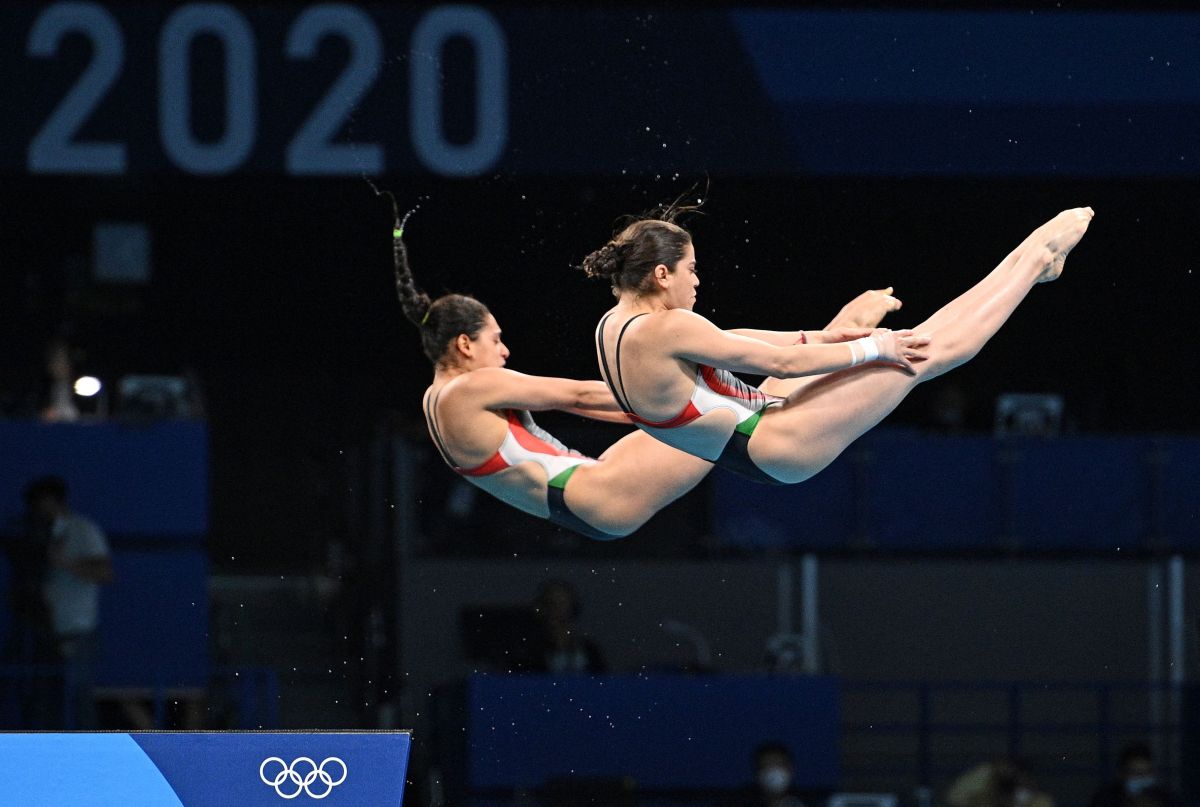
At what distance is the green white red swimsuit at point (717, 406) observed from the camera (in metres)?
5.75

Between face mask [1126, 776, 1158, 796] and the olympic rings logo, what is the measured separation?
475 cm

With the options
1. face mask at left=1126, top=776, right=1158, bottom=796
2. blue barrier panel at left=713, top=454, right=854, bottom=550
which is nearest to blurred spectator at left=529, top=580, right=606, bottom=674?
blue barrier panel at left=713, top=454, right=854, bottom=550

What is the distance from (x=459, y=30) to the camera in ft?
31.2

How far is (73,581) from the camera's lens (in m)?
9.52

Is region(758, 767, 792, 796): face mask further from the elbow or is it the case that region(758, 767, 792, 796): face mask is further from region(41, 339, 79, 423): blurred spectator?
region(41, 339, 79, 423): blurred spectator

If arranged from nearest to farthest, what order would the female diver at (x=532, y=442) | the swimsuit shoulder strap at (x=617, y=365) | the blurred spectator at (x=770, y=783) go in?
the swimsuit shoulder strap at (x=617, y=365)
the female diver at (x=532, y=442)
the blurred spectator at (x=770, y=783)

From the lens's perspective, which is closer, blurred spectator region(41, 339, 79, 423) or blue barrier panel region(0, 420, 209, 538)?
blue barrier panel region(0, 420, 209, 538)

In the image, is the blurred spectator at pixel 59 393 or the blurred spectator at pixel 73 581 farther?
the blurred spectator at pixel 59 393

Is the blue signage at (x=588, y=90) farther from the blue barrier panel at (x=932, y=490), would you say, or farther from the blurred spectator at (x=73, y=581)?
the blurred spectator at (x=73, y=581)

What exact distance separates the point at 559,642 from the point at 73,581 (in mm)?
2461

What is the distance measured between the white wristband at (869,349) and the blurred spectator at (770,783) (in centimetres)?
368

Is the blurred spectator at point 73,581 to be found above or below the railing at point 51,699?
above

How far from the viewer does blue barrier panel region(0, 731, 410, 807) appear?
5574 mm

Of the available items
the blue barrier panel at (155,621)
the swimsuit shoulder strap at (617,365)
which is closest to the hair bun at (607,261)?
the swimsuit shoulder strap at (617,365)
